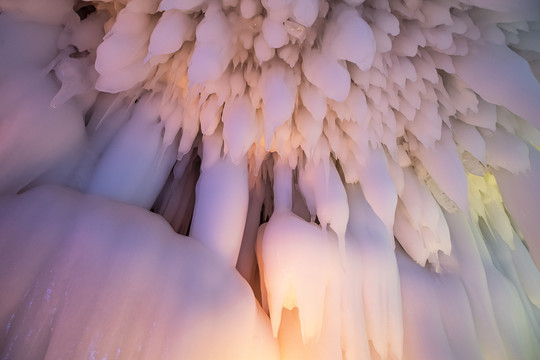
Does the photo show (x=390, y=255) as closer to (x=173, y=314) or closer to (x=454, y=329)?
(x=454, y=329)

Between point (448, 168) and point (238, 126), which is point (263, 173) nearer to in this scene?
point (238, 126)

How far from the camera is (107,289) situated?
2.99ft

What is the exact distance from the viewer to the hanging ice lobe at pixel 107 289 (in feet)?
2.75

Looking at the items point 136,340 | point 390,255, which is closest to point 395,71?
point 390,255

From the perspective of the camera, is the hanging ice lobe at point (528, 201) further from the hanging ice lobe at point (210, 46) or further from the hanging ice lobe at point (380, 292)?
the hanging ice lobe at point (210, 46)

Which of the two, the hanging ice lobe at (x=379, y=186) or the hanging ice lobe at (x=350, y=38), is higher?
the hanging ice lobe at (x=350, y=38)

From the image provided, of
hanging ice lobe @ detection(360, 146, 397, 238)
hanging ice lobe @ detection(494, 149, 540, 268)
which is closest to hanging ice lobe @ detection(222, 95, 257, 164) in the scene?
hanging ice lobe @ detection(360, 146, 397, 238)

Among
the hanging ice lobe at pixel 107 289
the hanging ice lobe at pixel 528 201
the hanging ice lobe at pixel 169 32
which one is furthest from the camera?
the hanging ice lobe at pixel 528 201

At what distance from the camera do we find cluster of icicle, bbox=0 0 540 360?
0.93m

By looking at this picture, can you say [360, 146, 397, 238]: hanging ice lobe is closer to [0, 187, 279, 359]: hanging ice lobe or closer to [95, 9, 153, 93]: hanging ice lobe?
[0, 187, 279, 359]: hanging ice lobe

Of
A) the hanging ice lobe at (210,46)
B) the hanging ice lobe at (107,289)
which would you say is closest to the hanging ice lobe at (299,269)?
the hanging ice lobe at (107,289)

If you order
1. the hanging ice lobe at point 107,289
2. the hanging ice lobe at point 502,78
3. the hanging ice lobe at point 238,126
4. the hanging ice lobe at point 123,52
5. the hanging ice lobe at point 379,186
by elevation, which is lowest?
the hanging ice lobe at point 107,289

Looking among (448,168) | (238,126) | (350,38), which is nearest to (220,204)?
(238,126)

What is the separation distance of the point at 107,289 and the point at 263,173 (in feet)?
2.80
